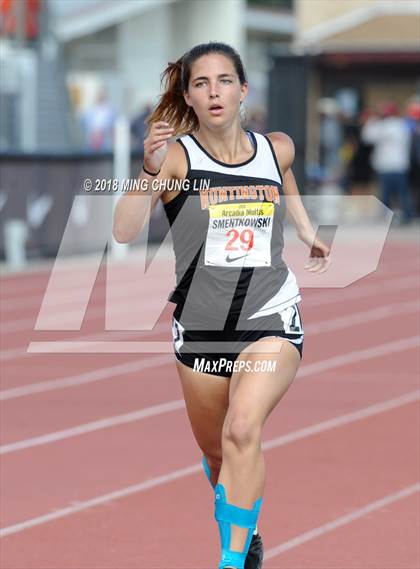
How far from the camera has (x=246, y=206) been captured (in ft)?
15.7

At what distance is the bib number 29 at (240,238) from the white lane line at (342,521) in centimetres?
148

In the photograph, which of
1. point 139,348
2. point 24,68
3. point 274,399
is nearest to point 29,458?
point 274,399

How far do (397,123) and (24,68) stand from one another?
632 cm

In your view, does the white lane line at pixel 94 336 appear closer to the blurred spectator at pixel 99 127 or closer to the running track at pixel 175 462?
the running track at pixel 175 462

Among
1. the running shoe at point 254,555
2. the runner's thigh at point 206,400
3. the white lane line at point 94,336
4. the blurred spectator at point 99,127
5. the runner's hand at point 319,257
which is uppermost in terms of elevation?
the runner's hand at point 319,257

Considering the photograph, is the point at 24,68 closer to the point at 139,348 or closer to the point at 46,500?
the point at 139,348

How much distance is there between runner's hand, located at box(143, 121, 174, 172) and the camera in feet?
14.7

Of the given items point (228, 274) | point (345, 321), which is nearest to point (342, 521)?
point (228, 274)

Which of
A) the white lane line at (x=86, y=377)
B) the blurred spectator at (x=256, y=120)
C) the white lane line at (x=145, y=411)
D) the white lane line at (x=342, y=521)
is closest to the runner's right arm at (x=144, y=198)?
the white lane line at (x=342, y=521)

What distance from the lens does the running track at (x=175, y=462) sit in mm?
5742

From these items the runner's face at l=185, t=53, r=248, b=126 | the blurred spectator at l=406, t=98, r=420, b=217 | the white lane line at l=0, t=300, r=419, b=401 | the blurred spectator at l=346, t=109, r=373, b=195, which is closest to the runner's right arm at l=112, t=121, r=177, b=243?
the runner's face at l=185, t=53, r=248, b=126

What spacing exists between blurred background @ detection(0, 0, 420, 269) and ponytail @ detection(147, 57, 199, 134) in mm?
11512

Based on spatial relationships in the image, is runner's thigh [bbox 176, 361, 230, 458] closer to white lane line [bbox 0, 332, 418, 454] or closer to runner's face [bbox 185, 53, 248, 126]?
runner's face [bbox 185, 53, 248, 126]

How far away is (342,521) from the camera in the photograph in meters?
6.13
